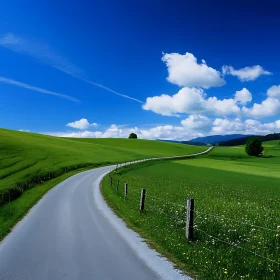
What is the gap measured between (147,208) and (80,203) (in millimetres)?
6686

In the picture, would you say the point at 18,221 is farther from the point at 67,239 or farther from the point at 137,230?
the point at 137,230

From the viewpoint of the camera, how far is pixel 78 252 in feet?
39.3

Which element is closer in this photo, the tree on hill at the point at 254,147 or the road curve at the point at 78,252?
the road curve at the point at 78,252

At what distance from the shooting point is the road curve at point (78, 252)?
959cm

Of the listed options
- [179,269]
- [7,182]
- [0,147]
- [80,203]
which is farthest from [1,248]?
[0,147]

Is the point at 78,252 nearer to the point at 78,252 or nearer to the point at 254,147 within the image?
the point at 78,252

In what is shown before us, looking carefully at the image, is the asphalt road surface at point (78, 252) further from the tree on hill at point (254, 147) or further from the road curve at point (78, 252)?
the tree on hill at point (254, 147)

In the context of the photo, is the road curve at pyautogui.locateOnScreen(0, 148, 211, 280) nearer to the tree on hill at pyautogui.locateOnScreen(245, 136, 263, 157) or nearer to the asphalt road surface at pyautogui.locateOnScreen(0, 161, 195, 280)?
the asphalt road surface at pyautogui.locateOnScreen(0, 161, 195, 280)

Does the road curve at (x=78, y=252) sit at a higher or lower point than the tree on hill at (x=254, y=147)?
lower

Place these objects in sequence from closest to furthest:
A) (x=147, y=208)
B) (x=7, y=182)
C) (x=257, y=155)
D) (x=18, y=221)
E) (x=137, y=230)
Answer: (x=137, y=230), (x=18, y=221), (x=147, y=208), (x=7, y=182), (x=257, y=155)

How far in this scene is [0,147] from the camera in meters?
75.6

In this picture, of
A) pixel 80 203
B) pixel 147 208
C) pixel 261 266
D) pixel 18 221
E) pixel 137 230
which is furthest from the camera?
pixel 80 203

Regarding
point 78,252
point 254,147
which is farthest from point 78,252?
point 254,147

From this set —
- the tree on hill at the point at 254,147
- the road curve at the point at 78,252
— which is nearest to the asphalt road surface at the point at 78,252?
the road curve at the point at 78,252
